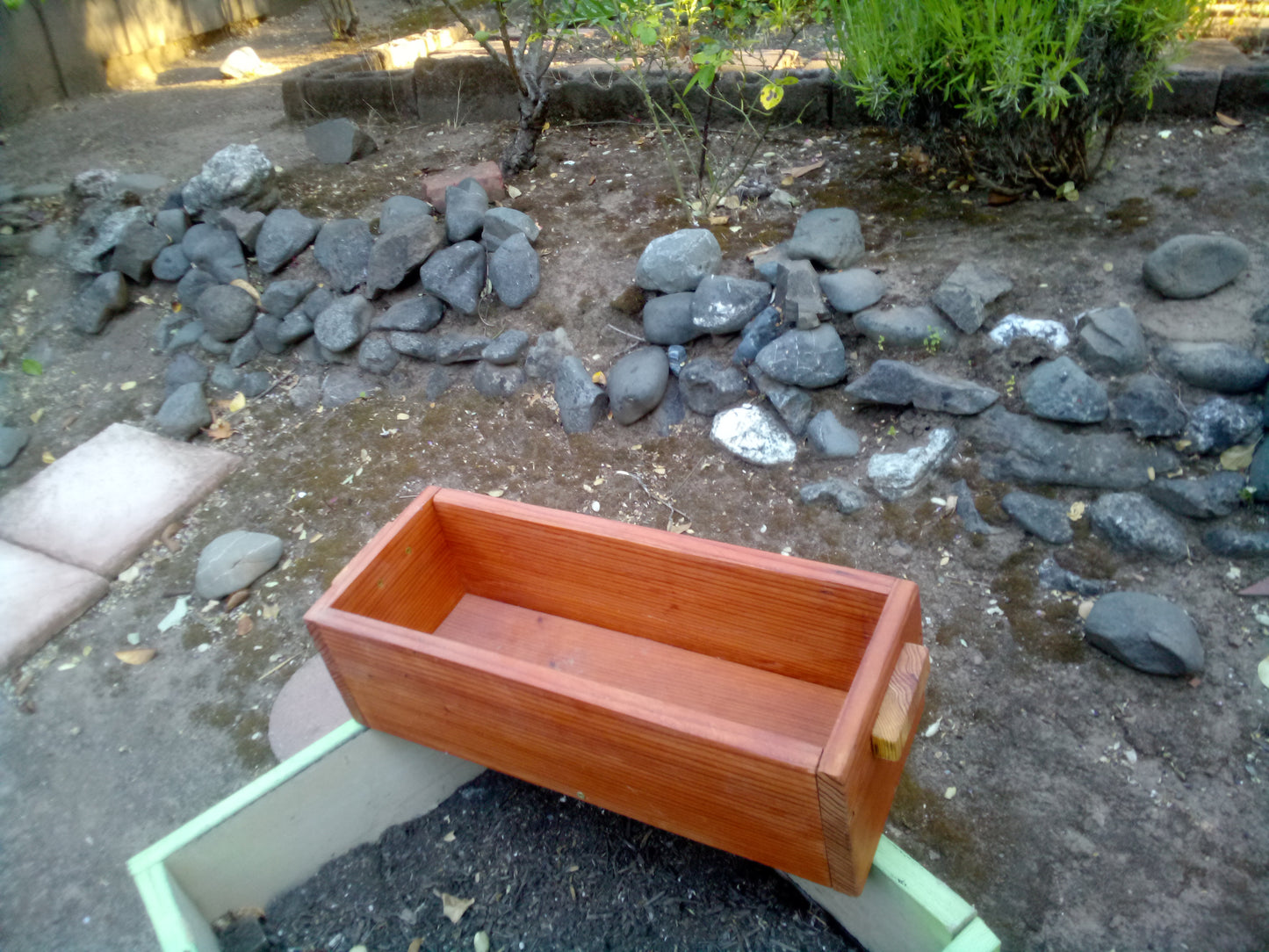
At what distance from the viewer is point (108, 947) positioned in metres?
2.10

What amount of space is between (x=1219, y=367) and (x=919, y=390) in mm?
871

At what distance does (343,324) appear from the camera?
3854 mm

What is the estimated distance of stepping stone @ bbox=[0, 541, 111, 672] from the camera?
2896mm

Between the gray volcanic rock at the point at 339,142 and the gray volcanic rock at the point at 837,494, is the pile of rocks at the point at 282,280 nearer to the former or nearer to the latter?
the gray volcanic rock at the point at 339,142

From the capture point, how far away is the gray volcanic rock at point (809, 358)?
307 centimetres

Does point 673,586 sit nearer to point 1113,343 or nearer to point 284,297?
point 1113,343

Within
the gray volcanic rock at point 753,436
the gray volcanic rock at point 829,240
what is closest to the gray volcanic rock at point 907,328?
the gray volcanic rock at point 829,240

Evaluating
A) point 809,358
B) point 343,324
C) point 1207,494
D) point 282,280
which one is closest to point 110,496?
point 343,324

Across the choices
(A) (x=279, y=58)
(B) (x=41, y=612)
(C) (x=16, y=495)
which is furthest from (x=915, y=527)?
(A) (x=279, y=58)

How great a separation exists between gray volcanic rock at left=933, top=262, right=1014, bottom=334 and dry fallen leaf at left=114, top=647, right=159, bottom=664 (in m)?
2.92

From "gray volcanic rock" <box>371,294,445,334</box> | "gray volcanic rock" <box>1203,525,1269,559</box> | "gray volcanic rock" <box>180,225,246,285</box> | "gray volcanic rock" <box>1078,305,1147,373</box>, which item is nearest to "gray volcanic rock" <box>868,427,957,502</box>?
"gray volcanic rock" <box>1078,305,1147,373</box>

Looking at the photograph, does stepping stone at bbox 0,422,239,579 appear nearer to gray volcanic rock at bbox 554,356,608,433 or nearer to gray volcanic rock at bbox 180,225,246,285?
gray volcanic rock at bbox 180,225,246,285

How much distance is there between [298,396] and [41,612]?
1.30 m

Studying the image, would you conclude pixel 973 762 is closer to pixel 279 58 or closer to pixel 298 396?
pixel 298 396
